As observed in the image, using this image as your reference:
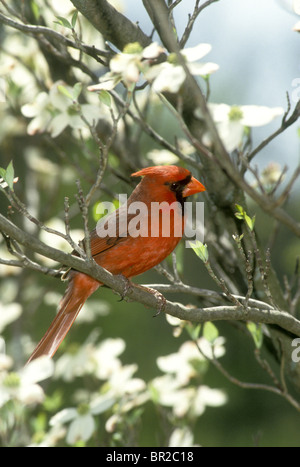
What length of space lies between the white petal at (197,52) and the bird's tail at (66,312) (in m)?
1.03

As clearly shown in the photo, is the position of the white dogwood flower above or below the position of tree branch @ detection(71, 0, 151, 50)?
below

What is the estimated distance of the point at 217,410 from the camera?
3.76m

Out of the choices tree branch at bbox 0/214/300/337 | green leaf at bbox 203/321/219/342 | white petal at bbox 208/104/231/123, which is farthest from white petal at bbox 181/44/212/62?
green leaf at bbox 203/321/219/342

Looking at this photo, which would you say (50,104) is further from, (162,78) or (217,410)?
(217,410)

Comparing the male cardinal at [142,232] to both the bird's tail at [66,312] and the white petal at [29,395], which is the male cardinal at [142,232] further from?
the white petal at [29,395]

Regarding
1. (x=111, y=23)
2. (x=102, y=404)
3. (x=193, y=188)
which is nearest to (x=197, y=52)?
(x=111, y=23)

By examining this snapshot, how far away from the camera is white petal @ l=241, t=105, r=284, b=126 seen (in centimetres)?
157

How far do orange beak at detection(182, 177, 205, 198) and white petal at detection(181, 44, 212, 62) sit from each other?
24.8 inches

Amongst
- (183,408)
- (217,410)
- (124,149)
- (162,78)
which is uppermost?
(162,78)

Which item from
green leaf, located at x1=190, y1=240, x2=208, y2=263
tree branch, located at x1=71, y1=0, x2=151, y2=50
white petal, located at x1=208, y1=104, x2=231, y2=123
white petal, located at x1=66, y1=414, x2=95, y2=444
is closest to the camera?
white petal, located at x1=208, y1=104, x2=231, y2=123

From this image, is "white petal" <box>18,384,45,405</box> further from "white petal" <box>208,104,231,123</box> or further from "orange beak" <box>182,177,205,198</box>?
"white petal" <box>208,104,231,123</box>

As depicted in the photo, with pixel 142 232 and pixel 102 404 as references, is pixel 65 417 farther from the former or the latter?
pixel 142 232
